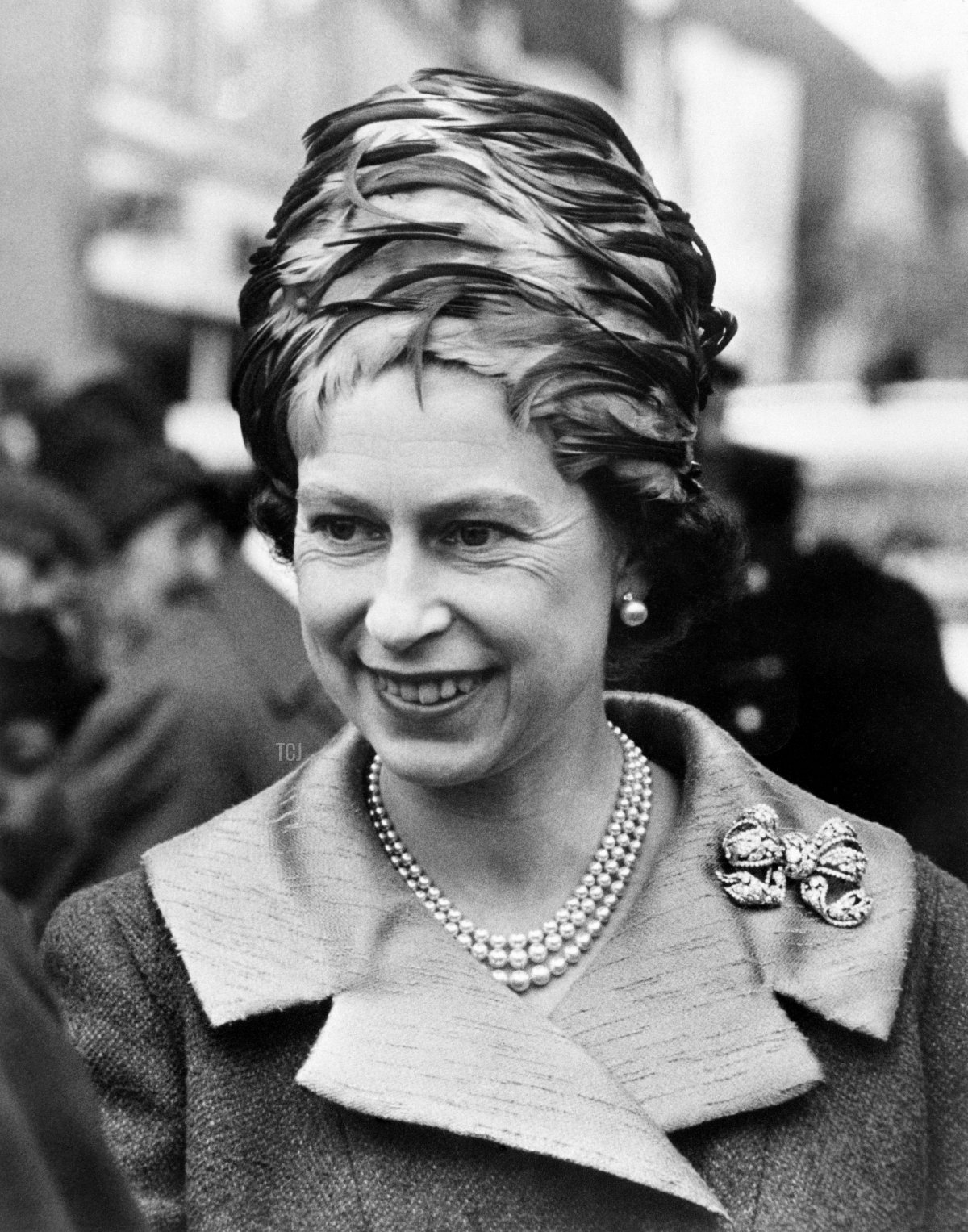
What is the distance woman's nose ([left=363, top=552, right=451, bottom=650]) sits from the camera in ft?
6.43

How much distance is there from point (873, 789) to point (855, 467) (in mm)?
566

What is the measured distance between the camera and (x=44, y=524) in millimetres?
4418

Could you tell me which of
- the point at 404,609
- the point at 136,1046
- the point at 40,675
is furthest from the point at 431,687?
the point at 40,675

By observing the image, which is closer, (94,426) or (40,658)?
(40,658)

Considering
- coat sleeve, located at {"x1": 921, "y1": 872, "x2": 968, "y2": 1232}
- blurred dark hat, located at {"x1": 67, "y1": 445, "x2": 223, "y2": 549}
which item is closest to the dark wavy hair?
coat sleeve, located at {"x1": 921, "y1": 872, "x2": 968, "y2": 1232}

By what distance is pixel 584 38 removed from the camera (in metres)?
2.93

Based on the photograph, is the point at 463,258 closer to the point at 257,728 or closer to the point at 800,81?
the point at 257,728

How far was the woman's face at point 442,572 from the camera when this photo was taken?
1967mm

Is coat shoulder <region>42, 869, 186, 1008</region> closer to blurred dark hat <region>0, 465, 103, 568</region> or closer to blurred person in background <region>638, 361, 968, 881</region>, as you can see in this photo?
blurred person in background <region>638, 361, 968, 881</region>

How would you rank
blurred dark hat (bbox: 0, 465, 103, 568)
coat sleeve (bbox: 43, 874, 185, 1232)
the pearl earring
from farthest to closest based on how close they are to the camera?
blurred dark hat (bbox: 0, 465, 103, 568) < the pearl earring < coat sleeve (bbox: 43, 874, 185, 1232)

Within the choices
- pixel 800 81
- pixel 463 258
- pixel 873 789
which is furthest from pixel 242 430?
pixel 800 81

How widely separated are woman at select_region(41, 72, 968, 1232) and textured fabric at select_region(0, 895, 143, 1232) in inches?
23.0

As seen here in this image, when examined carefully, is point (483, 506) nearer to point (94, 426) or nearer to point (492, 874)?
point (492, 874)

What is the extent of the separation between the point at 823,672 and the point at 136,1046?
1.13 metres
